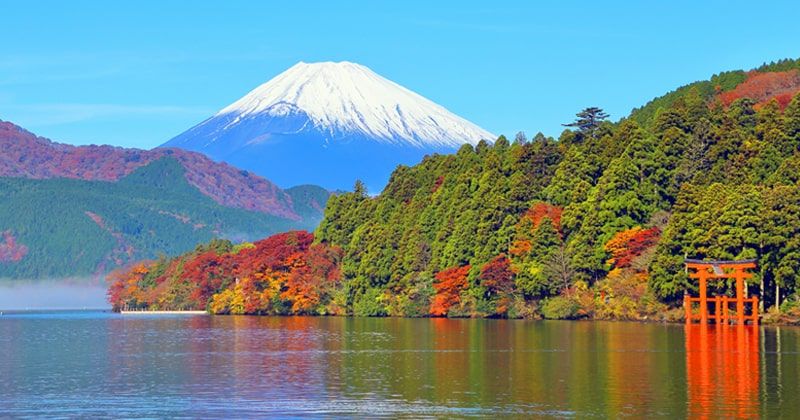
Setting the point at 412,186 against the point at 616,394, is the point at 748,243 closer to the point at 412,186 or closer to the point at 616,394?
the point at 616,394

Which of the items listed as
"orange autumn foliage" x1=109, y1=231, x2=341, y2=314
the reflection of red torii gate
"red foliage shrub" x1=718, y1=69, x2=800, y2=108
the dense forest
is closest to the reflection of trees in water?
the reflection of red torii gate

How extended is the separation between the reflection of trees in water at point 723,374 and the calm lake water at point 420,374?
62mm

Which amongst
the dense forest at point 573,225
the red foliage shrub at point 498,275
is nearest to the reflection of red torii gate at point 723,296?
the dense forest at point 573,225

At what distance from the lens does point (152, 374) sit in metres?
46.0

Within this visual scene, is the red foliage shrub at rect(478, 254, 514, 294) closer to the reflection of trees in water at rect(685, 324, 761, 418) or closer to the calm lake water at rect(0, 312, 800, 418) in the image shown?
the calm lake water at rect(0, 312, 800, 418)

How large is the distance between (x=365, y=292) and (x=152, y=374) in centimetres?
5989

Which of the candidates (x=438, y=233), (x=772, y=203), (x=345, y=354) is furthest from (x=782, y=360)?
(x=438, y=233)

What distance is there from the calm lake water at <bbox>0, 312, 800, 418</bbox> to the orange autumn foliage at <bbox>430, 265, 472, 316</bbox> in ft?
77.7

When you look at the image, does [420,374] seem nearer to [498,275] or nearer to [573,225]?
[573,225]

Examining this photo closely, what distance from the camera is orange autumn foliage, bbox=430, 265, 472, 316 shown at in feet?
312

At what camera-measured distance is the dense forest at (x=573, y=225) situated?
7569cm

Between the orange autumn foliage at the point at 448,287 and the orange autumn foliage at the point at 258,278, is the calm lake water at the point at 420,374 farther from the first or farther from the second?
the orange autumn foliage at the point at 258,278

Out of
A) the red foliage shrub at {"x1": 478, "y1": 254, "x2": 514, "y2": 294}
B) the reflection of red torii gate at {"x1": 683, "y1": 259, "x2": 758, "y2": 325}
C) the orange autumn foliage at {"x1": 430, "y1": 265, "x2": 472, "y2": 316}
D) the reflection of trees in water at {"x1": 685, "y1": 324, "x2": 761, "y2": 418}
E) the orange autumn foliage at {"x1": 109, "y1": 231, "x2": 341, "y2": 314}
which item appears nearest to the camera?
the reflection of trees in water at {"x1": 685, "y1": 324, "x2": 761, "y2": 418}

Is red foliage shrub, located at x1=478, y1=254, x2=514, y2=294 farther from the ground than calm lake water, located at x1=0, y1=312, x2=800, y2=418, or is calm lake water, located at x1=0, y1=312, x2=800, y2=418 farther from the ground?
red foliage shrub, located at x1=478, y1=254, x2=514, y2=294
